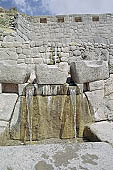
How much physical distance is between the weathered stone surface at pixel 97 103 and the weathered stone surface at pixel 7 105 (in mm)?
1324

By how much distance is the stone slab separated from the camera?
4.54 ft

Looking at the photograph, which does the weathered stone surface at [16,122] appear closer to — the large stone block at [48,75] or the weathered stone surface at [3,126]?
the weathered stone surface at [3,126]

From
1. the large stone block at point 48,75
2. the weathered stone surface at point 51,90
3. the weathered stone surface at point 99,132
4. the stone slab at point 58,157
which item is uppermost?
the large stone block at point 48,75

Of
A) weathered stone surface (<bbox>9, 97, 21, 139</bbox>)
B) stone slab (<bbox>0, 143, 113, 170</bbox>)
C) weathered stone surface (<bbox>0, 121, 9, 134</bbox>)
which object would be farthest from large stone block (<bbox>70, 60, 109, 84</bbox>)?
stone slab (<bbox>0, 143, 113, 170</bbox>)

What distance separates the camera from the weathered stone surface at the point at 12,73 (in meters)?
3.04

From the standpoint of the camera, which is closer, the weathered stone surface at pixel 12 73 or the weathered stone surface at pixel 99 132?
the weathered stone surface at pixel 99 132

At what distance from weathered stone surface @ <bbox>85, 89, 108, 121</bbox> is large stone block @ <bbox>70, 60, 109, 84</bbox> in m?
0.27

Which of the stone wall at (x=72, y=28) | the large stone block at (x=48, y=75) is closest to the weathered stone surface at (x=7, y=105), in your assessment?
the large stone block at (x=48, y=75)

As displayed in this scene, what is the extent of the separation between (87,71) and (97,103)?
65 centimetres

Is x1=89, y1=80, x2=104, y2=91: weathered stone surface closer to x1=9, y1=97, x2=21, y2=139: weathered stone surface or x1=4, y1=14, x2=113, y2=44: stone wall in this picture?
x1=9, y1=97, x2=21, y2=139: weathered stone surface

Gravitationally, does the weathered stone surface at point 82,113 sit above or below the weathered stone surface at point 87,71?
below

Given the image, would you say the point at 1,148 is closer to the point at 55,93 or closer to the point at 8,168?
the point at 8,168

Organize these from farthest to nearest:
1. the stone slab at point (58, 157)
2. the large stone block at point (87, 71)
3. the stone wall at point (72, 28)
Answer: the stone wall at point (72, 28), the large stone block at point (87, 71), the stone slab at point (58, 157)

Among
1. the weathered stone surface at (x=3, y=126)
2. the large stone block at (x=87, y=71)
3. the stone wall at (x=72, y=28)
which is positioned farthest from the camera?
the stone wall at (x=72, y=28)
